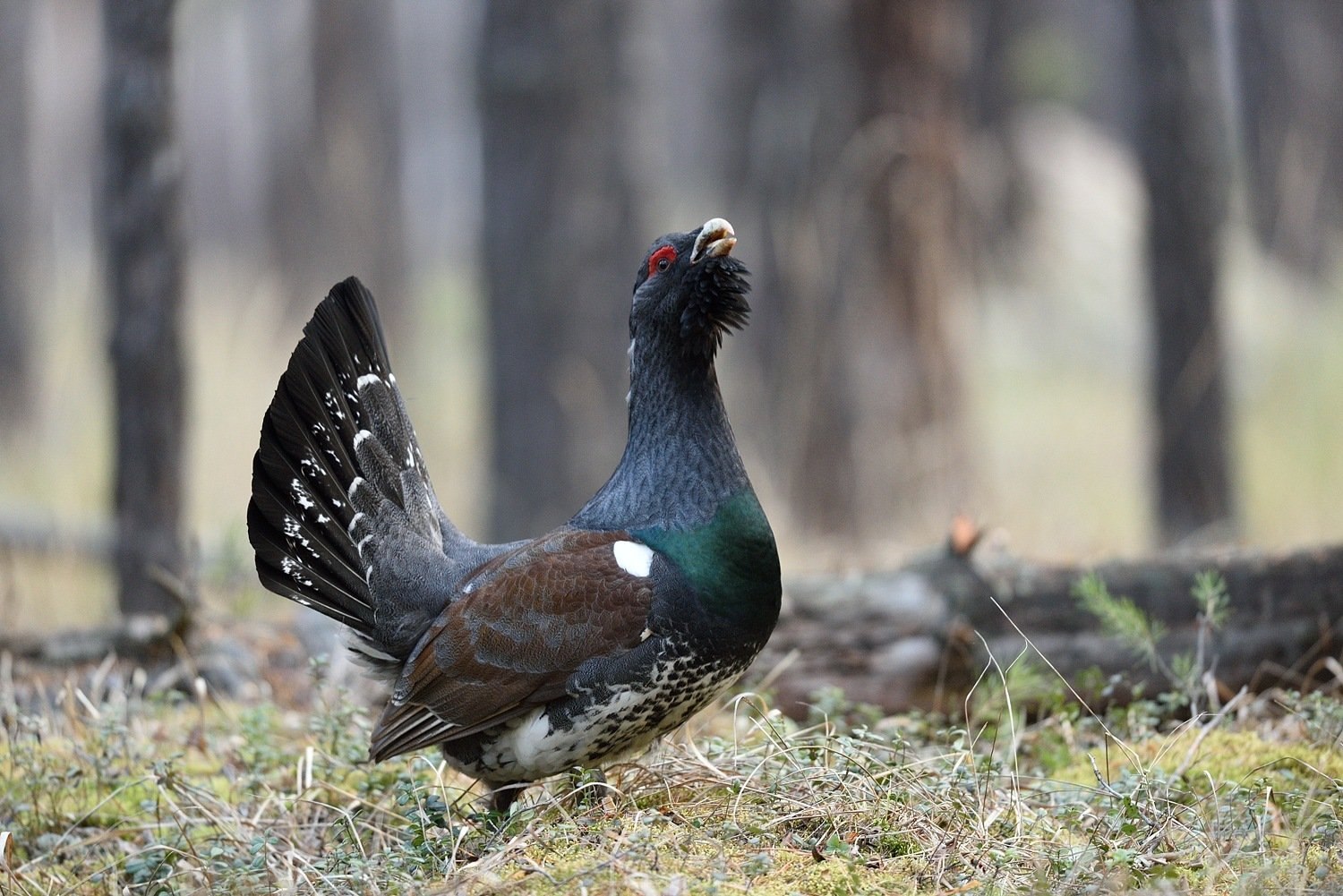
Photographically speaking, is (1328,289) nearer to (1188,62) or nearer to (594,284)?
(1188,62)

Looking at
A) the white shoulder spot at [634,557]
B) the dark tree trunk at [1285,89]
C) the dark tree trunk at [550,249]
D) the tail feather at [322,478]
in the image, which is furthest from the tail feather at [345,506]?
the dark tree trunk at [1285,89]

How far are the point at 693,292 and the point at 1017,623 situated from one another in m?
2.13

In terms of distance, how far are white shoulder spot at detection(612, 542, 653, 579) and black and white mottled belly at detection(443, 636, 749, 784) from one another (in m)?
0.26

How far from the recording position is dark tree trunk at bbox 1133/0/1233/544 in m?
7.99

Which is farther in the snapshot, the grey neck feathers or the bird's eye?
the bird's eye

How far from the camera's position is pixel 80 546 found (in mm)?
7738

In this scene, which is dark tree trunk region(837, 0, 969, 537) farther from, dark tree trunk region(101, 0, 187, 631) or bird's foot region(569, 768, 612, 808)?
bird's foot region(569, 768, 612, 808)

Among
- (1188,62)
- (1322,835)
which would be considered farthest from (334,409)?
(1188,62)

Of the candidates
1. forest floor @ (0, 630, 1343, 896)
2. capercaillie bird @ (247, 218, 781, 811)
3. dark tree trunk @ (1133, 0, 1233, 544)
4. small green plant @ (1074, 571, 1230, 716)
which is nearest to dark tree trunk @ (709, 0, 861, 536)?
dark tree trunk @ (1133, 0, 1233, 544)

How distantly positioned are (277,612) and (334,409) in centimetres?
372

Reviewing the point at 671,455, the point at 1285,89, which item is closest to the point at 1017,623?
the point at 671,455

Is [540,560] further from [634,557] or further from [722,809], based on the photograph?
[722,809]

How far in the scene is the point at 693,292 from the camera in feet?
12.9

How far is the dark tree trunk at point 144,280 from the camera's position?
5719mm
